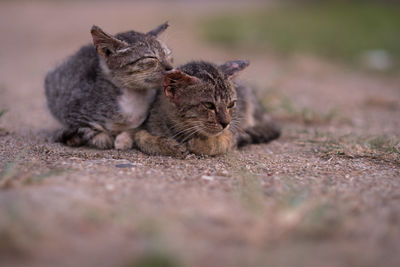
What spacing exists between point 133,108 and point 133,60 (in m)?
0.53

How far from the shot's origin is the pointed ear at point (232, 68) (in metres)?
4.32

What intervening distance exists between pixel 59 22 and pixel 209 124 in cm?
1214

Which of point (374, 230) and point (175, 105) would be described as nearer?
point (374, 230)

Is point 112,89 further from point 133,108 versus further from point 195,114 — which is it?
point 195,114

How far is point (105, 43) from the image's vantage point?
162 inches

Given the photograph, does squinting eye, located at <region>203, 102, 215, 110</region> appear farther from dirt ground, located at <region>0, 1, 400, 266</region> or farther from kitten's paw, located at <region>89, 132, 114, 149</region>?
kitten's paw, located at <region>89, 132, 114, 149</region>

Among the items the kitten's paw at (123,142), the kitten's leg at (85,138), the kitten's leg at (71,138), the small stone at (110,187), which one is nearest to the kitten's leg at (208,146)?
the kitten's paw at (123,142)

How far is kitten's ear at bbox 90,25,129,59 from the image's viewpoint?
13.1 feet

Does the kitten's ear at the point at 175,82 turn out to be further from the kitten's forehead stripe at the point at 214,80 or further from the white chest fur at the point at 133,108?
the white chest fur at the point at 133,108

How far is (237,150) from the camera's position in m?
4.50

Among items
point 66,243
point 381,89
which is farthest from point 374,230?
point 381,89

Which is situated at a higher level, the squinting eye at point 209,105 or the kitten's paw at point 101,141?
the squinting eye at point 209,105

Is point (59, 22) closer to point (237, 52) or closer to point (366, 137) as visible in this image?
point (237, 52)

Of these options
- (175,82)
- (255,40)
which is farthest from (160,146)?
(255,40)
